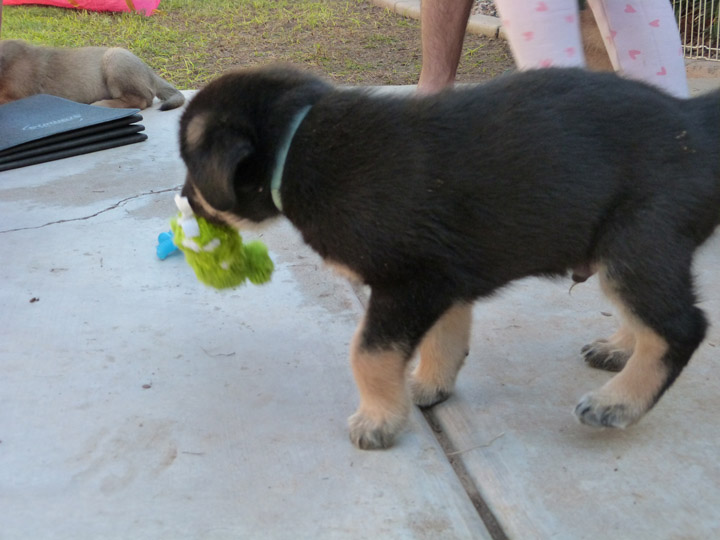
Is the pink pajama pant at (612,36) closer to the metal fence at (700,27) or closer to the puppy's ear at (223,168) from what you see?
the puppy's ear at (223,168)

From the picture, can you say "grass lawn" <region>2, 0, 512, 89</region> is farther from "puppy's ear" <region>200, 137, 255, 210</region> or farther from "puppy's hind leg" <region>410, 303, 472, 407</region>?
"puppy's ear" <region>200, 137, 255, 210</region>

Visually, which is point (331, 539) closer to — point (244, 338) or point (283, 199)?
point (283, 199)

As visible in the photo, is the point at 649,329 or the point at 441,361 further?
the point at 441,361

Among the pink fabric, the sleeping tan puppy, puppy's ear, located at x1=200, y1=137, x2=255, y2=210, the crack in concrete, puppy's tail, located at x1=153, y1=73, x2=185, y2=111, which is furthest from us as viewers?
the pink fabric

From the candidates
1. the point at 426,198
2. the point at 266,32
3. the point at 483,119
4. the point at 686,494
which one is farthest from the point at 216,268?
the point at 266,32

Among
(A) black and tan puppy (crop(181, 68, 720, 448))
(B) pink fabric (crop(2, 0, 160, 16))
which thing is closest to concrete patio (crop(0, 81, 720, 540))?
(A) black and tan puppy (crop(181, 68, 720, 448))

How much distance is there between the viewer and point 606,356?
2898mm

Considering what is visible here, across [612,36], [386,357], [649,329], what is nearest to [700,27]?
[612,36]

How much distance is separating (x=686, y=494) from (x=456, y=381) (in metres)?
0.85

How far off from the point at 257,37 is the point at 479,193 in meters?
7.84

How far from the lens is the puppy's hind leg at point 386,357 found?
234 centimetres

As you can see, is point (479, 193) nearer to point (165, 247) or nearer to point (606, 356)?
point (606, 356)

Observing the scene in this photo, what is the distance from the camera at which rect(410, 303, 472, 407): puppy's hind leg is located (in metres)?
2.71

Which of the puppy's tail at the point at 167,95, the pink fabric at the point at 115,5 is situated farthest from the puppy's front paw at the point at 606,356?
the pink fabric at the point at 115,5
